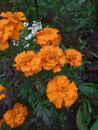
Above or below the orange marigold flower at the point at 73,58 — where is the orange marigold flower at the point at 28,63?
above

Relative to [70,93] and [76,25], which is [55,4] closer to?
[76,25]

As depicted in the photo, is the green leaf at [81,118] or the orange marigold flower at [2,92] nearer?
the orange marigold flower at [2,92]

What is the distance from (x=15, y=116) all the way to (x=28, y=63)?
0.35m

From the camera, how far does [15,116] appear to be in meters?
2.34

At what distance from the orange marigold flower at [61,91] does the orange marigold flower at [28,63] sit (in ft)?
0.39

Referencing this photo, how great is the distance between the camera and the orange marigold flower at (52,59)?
7.10ft

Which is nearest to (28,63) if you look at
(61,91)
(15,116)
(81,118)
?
(61,91)

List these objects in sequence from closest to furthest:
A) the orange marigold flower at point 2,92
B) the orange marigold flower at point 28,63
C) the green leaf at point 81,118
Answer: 1. the orange marigold flower at point 28,63
2. the orange marigold flower at point 2,92
3. the green leaf at point 81,118

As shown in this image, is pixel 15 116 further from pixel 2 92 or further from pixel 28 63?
pixel 28 63

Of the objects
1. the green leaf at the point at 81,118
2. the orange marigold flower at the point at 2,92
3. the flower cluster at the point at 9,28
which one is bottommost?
the green leaf at the point at 81,118

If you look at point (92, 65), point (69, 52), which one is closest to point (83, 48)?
point (92, 65)

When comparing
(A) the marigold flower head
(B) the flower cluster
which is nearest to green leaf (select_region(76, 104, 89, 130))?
(A) the marigold flower head

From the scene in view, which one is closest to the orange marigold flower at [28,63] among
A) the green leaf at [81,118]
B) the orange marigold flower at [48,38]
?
the orange marigold flower at [48,38]

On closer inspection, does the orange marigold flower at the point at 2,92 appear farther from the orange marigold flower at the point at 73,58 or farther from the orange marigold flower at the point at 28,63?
the orange marigold flower at the point at 73,58
